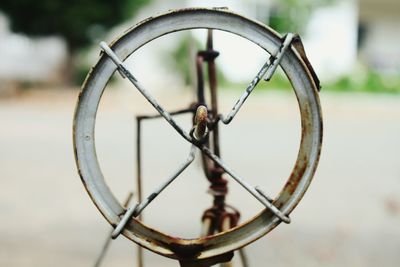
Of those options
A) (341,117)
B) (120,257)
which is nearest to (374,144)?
(341,117)

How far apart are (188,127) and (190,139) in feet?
25.1

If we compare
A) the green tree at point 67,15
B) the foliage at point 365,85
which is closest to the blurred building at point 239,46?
the foliage at point 365,85

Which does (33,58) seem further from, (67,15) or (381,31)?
(381,31)

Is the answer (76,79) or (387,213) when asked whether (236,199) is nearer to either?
(387,213)

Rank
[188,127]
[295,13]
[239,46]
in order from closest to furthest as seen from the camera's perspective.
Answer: [188,127] < [295,13] < [239,46]

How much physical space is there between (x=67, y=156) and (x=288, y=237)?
3.80 m

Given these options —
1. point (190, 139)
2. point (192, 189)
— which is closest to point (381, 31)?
point (192, 189)

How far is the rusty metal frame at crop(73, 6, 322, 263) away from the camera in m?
1.37

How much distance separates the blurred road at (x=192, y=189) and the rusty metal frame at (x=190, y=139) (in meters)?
1.06

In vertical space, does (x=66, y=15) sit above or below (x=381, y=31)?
below

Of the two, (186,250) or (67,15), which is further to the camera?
(67,15)

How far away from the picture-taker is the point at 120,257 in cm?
364

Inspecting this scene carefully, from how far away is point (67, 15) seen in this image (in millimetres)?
14375

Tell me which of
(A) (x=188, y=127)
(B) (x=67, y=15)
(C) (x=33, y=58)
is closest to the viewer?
(A) (x=188, y=127)
